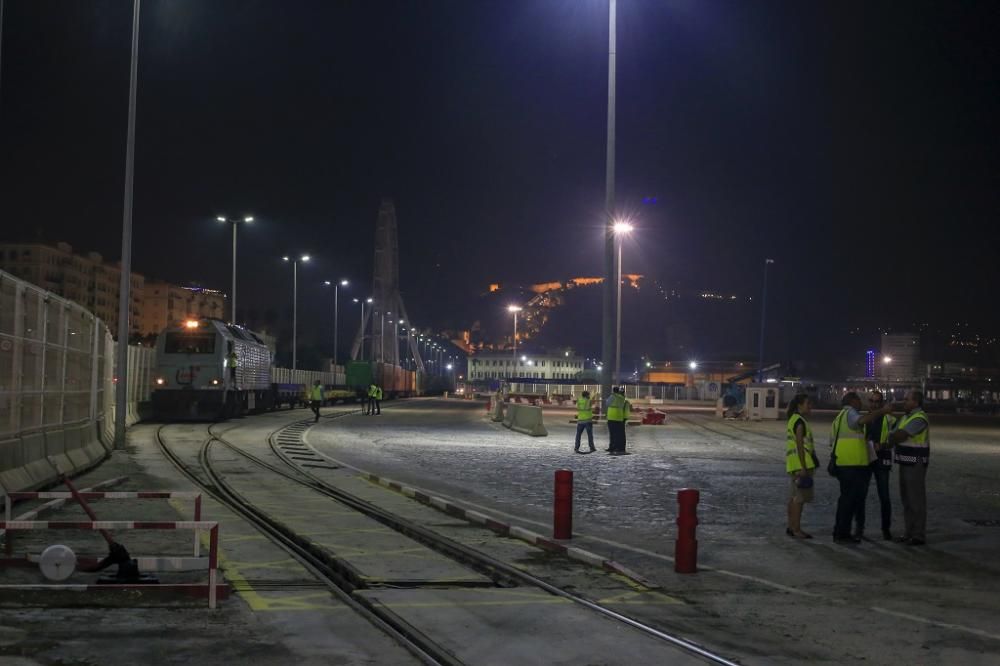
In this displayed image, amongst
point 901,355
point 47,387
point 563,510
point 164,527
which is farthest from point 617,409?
point 901,355

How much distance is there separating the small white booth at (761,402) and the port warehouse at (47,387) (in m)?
33.0

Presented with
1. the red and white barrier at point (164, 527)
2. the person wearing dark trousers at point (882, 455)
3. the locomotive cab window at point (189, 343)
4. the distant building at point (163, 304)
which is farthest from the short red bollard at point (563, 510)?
the distant building at point (163, 304)

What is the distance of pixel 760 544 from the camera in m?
11.8

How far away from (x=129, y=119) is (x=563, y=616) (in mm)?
20339

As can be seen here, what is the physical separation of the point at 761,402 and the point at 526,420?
20055 mm

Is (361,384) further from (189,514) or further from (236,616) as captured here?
(236,616)

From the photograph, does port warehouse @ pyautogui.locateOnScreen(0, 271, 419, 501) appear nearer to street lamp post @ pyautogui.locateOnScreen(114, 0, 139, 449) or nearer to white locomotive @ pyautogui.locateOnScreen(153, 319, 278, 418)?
street lamp post @ pyautogui.locateOnScreen(114, 0, 139, 449)

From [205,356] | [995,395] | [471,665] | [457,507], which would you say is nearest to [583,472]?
[457,507]

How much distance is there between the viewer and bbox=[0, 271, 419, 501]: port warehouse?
14.0m

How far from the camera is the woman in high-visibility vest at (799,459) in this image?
464 inches

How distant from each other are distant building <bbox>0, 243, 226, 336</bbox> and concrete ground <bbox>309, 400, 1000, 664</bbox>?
7999 centimetres

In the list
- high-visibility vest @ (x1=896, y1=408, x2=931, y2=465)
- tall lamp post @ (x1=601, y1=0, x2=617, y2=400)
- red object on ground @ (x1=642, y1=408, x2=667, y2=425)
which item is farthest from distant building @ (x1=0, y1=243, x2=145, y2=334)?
high-visibility vest @ (x1=896, y1=408, x2=931, y2=465)

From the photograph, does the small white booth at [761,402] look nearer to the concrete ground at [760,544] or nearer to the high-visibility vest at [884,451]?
the concrete ground at [760,544]

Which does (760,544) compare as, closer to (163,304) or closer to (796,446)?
(796,446)
